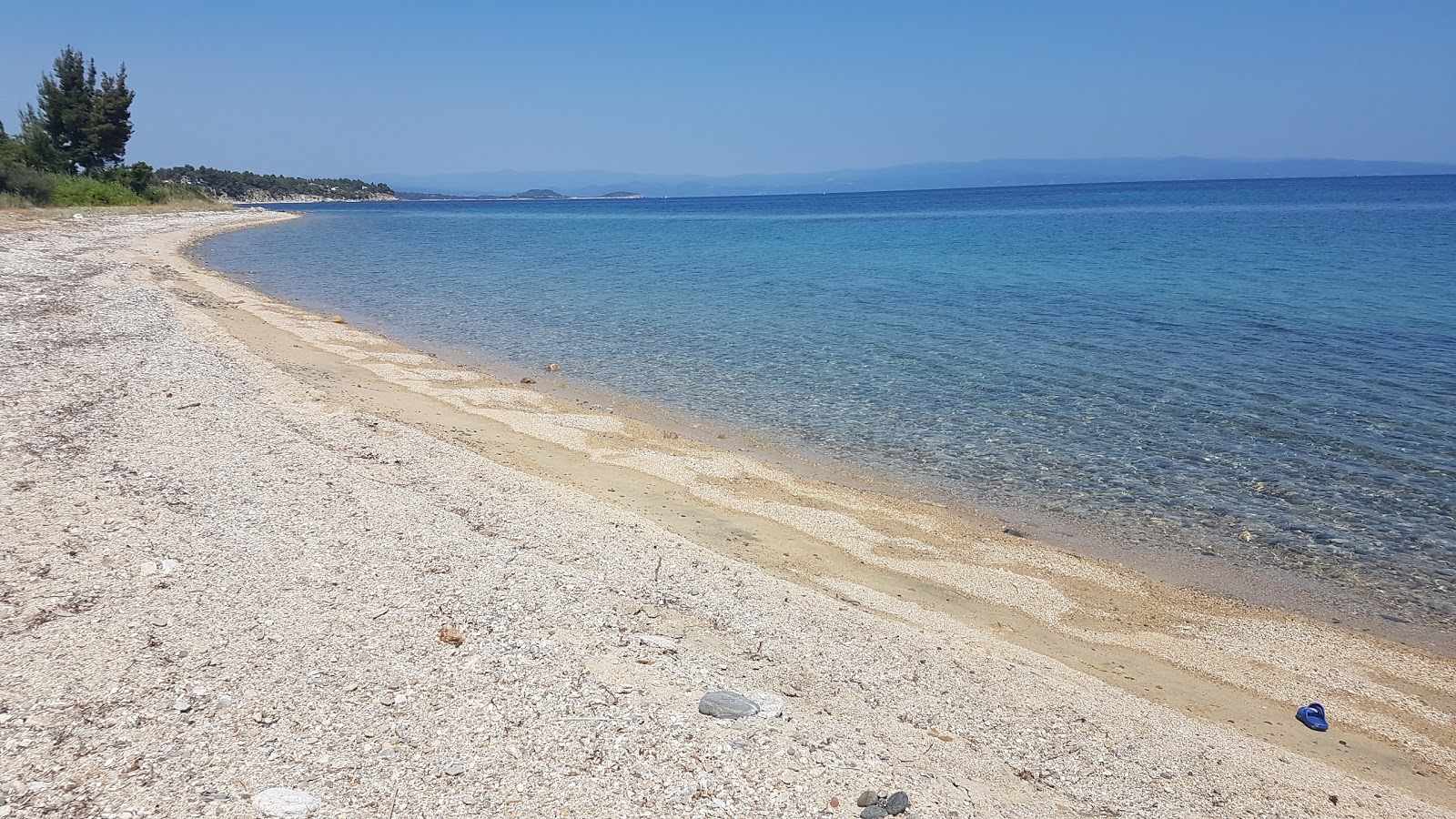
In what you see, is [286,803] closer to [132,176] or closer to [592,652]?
[592,652]

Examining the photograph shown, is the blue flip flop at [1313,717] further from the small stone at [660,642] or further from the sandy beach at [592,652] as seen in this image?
the small stone at [660,642]

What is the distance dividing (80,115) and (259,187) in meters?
96.1

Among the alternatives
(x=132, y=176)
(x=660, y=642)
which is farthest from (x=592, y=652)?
(x=132, y=176)

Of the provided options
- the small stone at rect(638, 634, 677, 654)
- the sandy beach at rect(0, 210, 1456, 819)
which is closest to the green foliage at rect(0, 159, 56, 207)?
the sandy beach at rect(0, 210, 1456, 819)

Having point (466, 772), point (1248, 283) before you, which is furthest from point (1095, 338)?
point (466, 772)

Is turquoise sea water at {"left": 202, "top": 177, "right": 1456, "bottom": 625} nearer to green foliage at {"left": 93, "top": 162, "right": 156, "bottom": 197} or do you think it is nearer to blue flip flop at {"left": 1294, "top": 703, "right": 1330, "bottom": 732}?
blue flip flop at {"left": 1294, "top": 703, "right": 1330, "bottom": 732}

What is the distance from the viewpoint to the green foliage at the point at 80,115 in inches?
2271

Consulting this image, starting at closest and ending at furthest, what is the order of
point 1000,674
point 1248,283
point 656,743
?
point 656,743 < point 1000,674 < point 1248,283

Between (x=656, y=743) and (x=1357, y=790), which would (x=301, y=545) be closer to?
(x=656, y=743)

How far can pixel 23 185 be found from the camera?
144 ft

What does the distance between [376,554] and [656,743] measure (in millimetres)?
3426

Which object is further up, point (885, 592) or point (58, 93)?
point (58, 93)

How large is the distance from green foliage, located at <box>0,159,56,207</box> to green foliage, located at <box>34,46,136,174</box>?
13.8 m

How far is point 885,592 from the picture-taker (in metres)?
7.62
